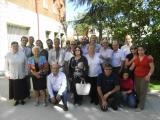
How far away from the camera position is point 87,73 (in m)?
9.08

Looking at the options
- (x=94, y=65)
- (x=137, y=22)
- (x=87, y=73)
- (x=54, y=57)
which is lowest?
(x=87, y=73)

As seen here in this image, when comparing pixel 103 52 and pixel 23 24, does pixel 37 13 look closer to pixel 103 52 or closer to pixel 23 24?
pixel 23 24

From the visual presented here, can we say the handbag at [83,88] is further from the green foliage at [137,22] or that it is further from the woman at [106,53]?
the green foliage at [137,22]

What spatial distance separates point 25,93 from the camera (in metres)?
9.46

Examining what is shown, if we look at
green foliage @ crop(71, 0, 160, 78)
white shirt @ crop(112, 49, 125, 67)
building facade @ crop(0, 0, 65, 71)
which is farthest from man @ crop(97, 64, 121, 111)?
building facade @ crop(0, 0, 65, 71)

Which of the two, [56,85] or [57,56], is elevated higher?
[57,56]

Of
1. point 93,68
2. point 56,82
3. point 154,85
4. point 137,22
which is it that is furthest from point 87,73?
point 137,22

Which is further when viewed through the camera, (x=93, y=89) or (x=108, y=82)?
(x=93, y=89)

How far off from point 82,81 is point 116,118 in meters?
1.70

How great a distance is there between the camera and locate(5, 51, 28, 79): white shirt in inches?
356

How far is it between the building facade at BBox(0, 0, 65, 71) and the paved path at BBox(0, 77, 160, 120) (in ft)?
26.8

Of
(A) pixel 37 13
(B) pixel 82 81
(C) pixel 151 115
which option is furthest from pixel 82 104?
(A) pixel 37 13

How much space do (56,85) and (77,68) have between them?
771 mm

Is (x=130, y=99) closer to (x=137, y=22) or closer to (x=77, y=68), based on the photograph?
(x=77, y=68)
